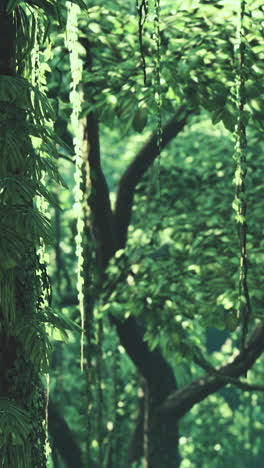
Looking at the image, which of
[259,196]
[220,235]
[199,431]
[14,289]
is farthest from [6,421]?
[199,431]

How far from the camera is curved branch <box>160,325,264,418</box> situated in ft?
26.2

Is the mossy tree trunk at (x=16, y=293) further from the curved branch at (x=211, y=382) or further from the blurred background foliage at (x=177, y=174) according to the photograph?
the curved branch at (x=211, y=382)

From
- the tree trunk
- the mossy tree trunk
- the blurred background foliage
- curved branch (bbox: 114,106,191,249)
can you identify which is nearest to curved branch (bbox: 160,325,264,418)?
the tree trunk

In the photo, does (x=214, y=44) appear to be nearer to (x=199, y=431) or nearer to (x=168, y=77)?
(x=168, y=77)

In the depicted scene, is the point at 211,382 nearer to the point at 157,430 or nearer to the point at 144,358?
Result: the point at 144,358

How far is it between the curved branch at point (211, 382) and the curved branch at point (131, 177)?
1.62 metres

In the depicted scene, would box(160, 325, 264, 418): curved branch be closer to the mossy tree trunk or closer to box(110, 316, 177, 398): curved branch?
box(110, 316, 177, 398): curved branch

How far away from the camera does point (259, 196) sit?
330 inches

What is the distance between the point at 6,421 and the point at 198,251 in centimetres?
455

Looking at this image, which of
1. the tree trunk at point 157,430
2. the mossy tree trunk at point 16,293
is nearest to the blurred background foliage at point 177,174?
the tree trunk at point 157,430

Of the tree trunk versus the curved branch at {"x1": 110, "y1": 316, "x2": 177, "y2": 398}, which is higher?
the curved branch at {"x1": 110, "y1": 316, "x2": 177, "y2": 398}

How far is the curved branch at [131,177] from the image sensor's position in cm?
865

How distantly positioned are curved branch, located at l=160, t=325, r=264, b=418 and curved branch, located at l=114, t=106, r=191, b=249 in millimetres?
1617

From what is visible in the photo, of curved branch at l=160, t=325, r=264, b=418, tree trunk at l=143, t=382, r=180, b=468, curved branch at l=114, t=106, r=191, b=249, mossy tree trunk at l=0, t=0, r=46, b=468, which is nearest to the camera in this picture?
mossy tree trunk at l=0, t=0, r=46, b=468
